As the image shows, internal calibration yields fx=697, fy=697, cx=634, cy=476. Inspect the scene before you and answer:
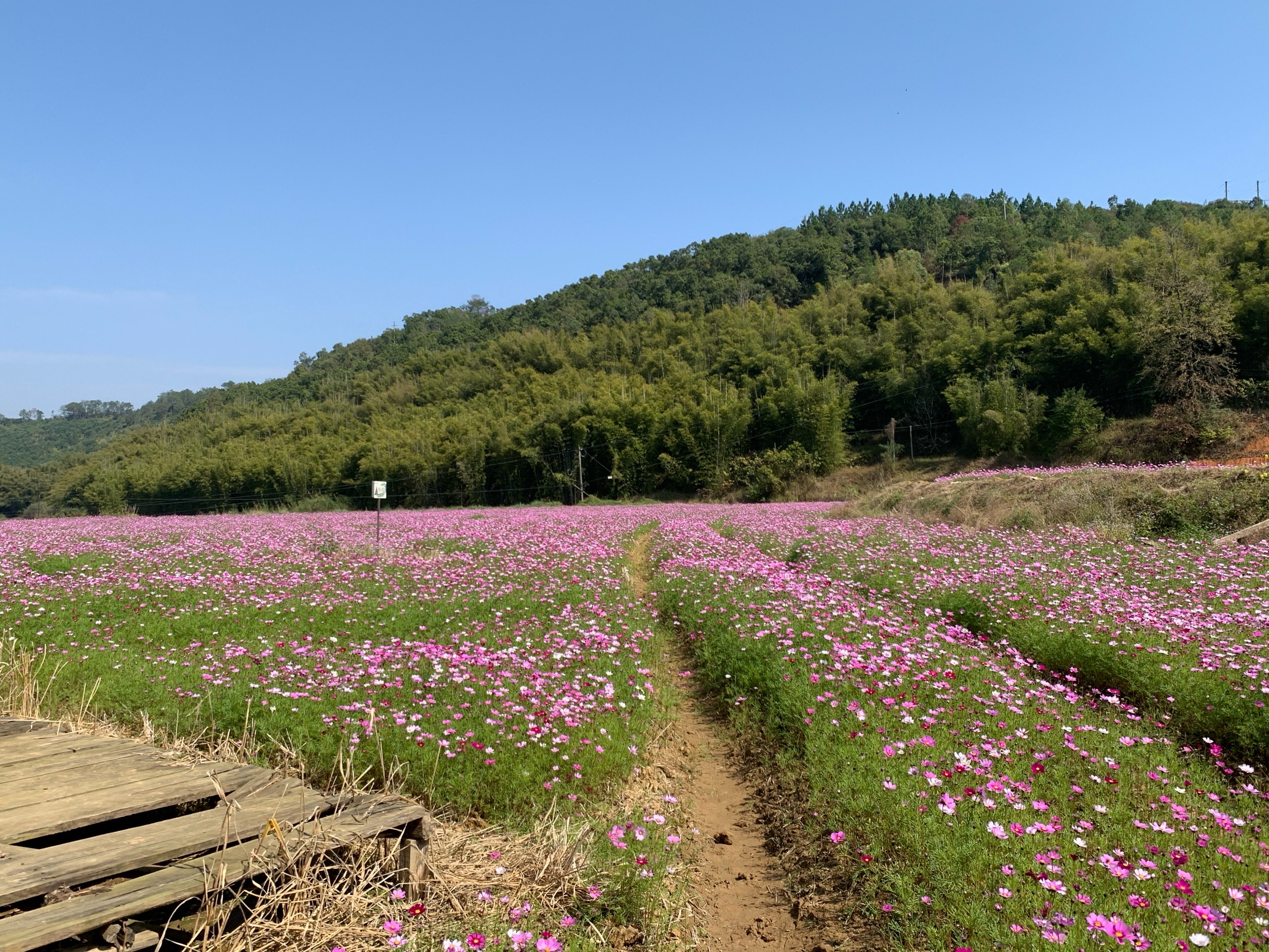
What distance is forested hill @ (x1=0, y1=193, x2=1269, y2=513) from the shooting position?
4472cm

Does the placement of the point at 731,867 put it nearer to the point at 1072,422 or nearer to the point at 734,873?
the point at 734,873

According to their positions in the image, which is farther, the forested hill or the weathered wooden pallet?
the forested hill

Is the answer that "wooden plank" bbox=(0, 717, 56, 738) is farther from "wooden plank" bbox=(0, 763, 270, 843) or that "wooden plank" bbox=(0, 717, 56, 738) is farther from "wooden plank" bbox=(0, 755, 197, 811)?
"wooden plank" bbox=(0, 763, 270, 843)

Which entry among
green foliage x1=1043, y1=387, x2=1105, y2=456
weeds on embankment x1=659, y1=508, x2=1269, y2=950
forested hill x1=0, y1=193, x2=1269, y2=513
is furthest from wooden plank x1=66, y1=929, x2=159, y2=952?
green foliage x1=1043, y1=387, x2=1105, y2=456

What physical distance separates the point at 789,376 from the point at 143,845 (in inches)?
2218

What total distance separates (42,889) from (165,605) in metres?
8.72

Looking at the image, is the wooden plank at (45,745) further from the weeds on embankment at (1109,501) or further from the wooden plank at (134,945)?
the weeds on embankment at (1109,501)

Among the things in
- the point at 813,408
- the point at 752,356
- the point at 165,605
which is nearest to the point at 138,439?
the point at 752,356

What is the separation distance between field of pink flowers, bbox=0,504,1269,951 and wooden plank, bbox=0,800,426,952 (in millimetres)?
1074

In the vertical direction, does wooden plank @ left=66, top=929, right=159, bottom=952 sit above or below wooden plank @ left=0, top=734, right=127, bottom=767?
below

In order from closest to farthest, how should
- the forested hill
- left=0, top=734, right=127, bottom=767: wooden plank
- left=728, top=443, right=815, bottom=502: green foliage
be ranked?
left=0, top=734, right=127, bottom=767: wooden plank, the forested hill, left=728, top=443, right=815, bottom=502: green foliage

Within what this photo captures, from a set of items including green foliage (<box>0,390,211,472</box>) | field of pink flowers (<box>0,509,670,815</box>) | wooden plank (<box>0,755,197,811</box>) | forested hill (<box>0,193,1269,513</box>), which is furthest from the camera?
green foliage (<box>0,390,211,472</box>)

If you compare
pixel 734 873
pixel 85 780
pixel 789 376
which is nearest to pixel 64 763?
pixel 85 780

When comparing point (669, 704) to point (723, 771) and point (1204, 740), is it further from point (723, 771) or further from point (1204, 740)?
point (1204, 740)
